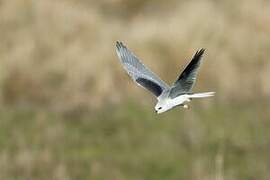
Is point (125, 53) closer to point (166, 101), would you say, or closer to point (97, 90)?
point (166, 101)

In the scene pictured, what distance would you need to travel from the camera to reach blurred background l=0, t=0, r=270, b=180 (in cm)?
509

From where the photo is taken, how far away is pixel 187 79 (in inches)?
39.1

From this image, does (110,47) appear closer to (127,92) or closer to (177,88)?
(127,92)

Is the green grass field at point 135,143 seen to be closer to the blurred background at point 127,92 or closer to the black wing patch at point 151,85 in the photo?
the blurred background at point 127,92

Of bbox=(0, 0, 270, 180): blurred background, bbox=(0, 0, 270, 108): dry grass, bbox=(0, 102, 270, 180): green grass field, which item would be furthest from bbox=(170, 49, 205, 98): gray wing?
bbox=(0, 0, 270, 108): dry grass

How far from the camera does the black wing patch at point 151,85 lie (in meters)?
1.04

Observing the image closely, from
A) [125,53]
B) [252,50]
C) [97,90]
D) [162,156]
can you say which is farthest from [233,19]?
[125,53]

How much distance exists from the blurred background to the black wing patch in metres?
3.21

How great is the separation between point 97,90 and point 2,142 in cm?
123

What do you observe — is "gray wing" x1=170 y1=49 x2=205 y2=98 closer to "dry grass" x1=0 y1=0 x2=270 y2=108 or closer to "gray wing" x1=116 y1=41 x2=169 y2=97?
"gray wing" x1=116 y1=41 x2=169 y2=97

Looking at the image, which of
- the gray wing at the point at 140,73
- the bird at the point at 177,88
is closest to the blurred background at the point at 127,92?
the gray wing at the point at 140,73

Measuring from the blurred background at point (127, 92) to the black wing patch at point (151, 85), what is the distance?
3.21 metres

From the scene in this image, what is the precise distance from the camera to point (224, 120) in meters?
5.79

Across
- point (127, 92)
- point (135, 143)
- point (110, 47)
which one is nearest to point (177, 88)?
point (135, 143)
